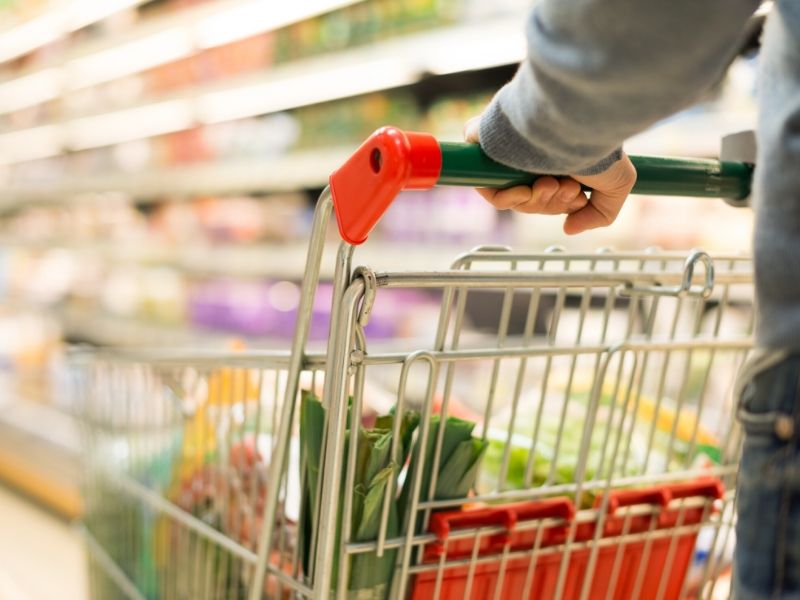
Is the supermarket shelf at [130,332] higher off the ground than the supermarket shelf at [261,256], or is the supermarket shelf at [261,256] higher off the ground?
the supermarket shelf at [261,256]

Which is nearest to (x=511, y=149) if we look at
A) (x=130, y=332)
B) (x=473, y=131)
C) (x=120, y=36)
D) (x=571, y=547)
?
(x=473, y=131)

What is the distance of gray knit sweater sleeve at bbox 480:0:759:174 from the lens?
528 millimetres

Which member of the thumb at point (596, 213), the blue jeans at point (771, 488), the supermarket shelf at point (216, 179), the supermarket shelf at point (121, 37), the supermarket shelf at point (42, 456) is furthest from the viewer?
the supermarket shelf at point (121, 37)

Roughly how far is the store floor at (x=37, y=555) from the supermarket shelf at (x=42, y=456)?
0.07 meters

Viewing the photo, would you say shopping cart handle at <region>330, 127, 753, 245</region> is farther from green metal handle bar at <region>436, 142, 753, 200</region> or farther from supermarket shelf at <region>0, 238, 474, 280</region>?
supermarket shelf at <region>0, 238, 474, 280</region>

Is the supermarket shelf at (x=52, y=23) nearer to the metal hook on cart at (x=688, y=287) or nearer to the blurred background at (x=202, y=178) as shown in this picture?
the blurred background at (x=202, y=178)

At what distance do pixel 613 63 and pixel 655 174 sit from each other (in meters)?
0.31

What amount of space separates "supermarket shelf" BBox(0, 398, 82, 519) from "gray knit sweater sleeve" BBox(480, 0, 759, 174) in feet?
8.80

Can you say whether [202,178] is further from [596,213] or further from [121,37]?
[596,213]

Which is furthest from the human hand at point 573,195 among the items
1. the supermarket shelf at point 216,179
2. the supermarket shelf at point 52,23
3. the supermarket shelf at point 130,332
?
the supermarket shelf at point 52,23

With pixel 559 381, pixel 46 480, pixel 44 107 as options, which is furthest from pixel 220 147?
pixel 559 381

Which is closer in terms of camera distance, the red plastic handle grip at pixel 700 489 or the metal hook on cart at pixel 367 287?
the metal hook on cart at pixel 367 287

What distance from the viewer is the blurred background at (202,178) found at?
255 cm

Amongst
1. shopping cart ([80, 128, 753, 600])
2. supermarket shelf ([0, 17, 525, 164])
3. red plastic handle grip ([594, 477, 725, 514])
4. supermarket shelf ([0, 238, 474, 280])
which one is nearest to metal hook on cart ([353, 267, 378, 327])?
shopping cart ([80, 128, 753, 600])
